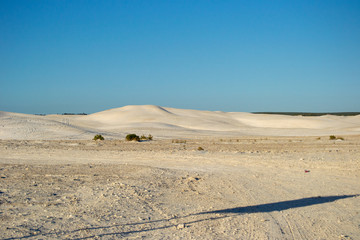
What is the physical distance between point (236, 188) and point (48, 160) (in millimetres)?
9258

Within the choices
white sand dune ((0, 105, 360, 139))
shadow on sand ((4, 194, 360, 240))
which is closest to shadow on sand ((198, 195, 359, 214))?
shadow on sand ((4, 194, 360, 240))

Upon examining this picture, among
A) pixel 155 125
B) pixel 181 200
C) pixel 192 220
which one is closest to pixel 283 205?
pixel 181 200

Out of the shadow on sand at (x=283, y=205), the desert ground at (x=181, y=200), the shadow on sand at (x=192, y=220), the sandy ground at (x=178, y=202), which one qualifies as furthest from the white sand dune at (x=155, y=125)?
the shadow on sand at (x=192, y=220)

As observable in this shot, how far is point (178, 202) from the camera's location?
8695 millimetres

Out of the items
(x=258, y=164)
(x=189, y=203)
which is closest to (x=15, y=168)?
(x=189, y=203)

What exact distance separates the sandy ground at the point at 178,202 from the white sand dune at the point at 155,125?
2352 cm

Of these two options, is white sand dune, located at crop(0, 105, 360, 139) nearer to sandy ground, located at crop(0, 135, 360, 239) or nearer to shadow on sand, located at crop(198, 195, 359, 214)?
sandy ground, located at crop(0, 135, 360, 239)

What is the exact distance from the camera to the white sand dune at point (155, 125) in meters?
37.8

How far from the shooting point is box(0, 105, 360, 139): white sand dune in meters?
37.8

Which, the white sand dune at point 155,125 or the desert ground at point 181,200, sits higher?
the white sand dune at point 155,125

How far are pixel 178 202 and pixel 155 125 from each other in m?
44.4

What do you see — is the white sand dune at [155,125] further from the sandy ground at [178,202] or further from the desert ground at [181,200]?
the sandy ground at [178,202]

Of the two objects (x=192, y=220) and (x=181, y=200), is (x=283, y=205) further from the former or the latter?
(x=192, y=220)

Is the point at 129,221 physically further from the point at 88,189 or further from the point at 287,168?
the point at 287,168
